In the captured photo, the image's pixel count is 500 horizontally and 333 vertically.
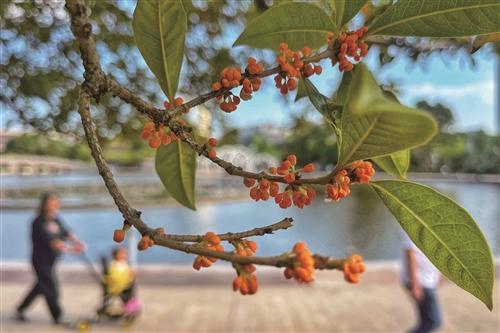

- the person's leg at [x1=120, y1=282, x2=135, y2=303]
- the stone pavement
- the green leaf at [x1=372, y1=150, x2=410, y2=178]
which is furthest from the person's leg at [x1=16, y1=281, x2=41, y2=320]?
the green leaf at [x1=372, y1=150, x2=410, y2=178]

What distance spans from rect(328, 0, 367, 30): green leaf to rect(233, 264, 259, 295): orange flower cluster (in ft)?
1.24

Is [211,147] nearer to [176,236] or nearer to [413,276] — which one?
[176,236]

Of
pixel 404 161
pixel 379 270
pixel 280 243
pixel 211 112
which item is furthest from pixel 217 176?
pixel 404 161

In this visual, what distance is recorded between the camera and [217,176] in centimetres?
2394

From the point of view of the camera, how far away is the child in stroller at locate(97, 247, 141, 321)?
480cm

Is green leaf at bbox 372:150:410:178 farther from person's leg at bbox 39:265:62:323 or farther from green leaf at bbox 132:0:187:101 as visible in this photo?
person's leg at bbox 39:265:62:323

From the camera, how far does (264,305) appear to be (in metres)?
5.35

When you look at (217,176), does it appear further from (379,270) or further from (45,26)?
(45,26)

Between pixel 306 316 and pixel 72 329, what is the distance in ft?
7.78

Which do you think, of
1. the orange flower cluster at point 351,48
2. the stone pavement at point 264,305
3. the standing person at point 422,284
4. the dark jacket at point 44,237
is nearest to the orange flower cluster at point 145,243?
the orange flower cluster at point 351,48

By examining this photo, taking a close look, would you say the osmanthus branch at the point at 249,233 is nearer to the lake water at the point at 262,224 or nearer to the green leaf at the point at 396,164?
the green leaf at the point at 396,164

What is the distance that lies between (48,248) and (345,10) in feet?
16.1

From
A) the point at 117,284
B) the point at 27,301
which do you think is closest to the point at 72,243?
the point at 117,284

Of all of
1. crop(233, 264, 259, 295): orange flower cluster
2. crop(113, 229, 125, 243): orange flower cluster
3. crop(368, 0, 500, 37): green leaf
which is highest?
crop(368, 0, 500, 37): green leaf
